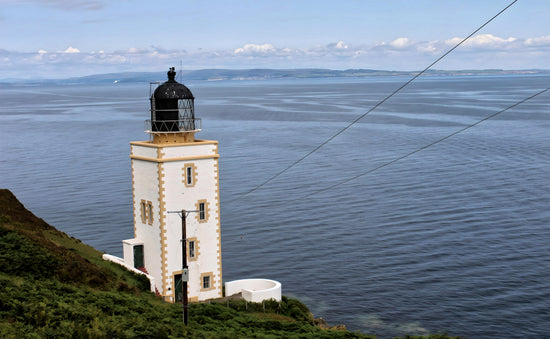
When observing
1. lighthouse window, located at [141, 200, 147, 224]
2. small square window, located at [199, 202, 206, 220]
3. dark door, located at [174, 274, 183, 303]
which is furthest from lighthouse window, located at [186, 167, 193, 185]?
dark door, located at [174, 274, 183, 303]

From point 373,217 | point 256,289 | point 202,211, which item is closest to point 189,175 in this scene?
point 202,211

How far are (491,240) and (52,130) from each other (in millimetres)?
92703

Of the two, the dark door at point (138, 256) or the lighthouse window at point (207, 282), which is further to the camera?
the dark door at point (138, 256)

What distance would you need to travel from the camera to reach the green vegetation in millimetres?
17016

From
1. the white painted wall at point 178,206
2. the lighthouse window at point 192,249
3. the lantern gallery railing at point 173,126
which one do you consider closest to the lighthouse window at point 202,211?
the white painted wall at point 178,206

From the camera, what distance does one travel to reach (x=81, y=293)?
2159cm

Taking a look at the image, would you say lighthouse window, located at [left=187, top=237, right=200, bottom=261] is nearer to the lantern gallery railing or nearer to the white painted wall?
the white painted wall

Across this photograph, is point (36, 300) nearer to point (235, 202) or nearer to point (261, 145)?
point (235, 202)

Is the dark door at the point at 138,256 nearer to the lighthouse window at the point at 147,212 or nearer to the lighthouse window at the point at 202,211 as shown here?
the lighthouse window at the point at 147,212

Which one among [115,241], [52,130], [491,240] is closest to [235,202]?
[115,241]

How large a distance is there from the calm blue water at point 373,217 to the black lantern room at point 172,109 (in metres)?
11.7

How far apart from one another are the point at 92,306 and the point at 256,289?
414 inches

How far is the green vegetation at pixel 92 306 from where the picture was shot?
55.8ft

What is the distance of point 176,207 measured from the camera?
89.6ft
